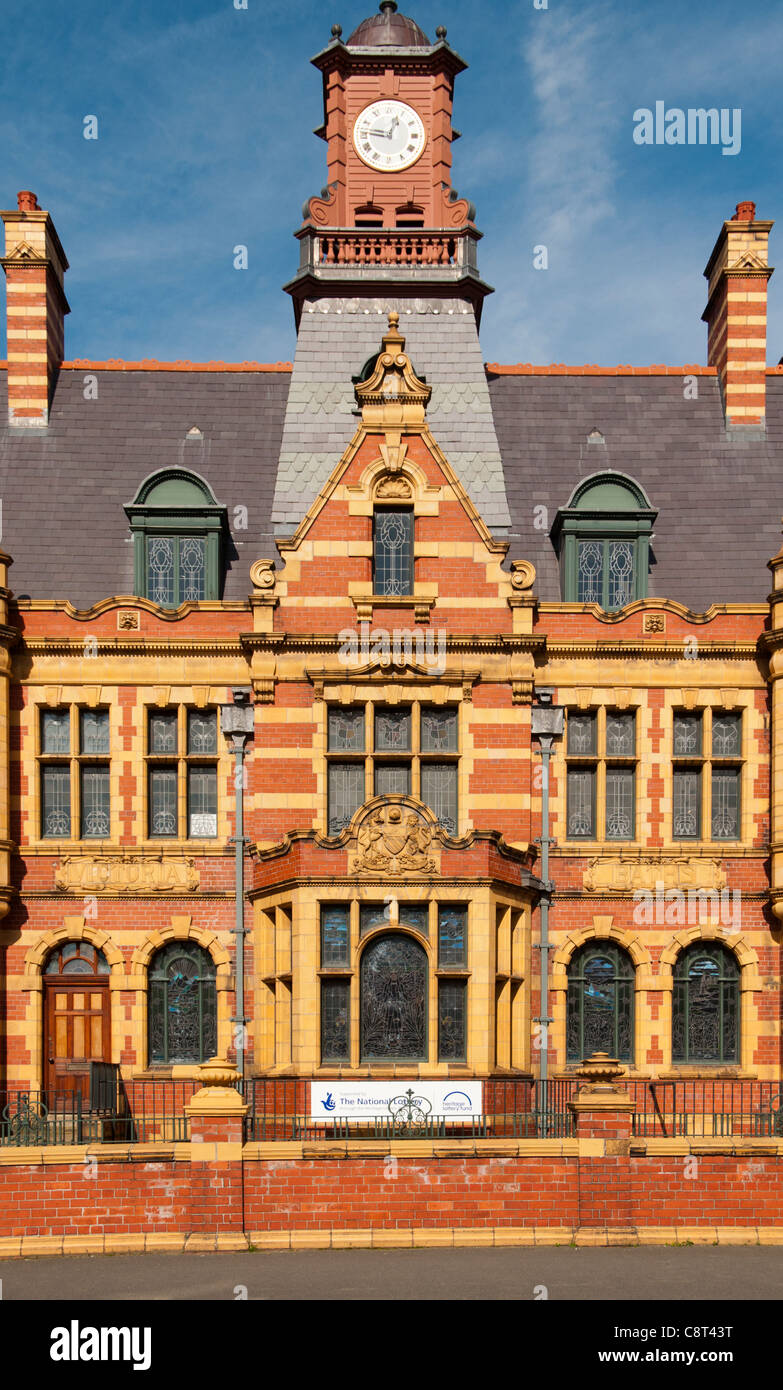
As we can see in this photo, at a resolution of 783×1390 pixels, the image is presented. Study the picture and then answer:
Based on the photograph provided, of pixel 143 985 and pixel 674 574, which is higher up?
pixel 674 574

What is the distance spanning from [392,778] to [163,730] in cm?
451

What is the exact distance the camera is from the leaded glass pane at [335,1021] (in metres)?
26.3

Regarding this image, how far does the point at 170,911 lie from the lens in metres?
28.5

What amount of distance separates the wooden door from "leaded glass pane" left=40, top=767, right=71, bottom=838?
108 inches

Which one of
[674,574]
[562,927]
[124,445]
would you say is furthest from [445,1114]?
[124,445]

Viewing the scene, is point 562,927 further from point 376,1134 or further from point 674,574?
point 674,574

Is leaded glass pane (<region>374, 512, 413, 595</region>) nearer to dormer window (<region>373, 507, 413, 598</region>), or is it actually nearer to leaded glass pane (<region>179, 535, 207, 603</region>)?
dormer window (<region>373, 507, 413, 598</region>)

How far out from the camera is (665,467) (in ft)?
107

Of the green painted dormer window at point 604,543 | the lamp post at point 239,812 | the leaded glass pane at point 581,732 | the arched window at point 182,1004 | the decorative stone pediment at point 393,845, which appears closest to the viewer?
the decorative stone pediment at point 393,845

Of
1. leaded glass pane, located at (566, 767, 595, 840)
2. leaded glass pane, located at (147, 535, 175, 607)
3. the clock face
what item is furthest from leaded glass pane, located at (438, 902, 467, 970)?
the clock face

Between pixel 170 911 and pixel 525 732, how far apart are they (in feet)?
24.3

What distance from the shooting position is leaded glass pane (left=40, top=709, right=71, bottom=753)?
28938 mm

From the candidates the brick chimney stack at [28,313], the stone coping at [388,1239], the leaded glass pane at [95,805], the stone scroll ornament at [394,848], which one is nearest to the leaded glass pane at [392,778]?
the stone scroll ornament at [394,848]

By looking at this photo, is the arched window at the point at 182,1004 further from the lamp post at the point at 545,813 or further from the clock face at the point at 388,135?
the clock face at the point at 388,135
